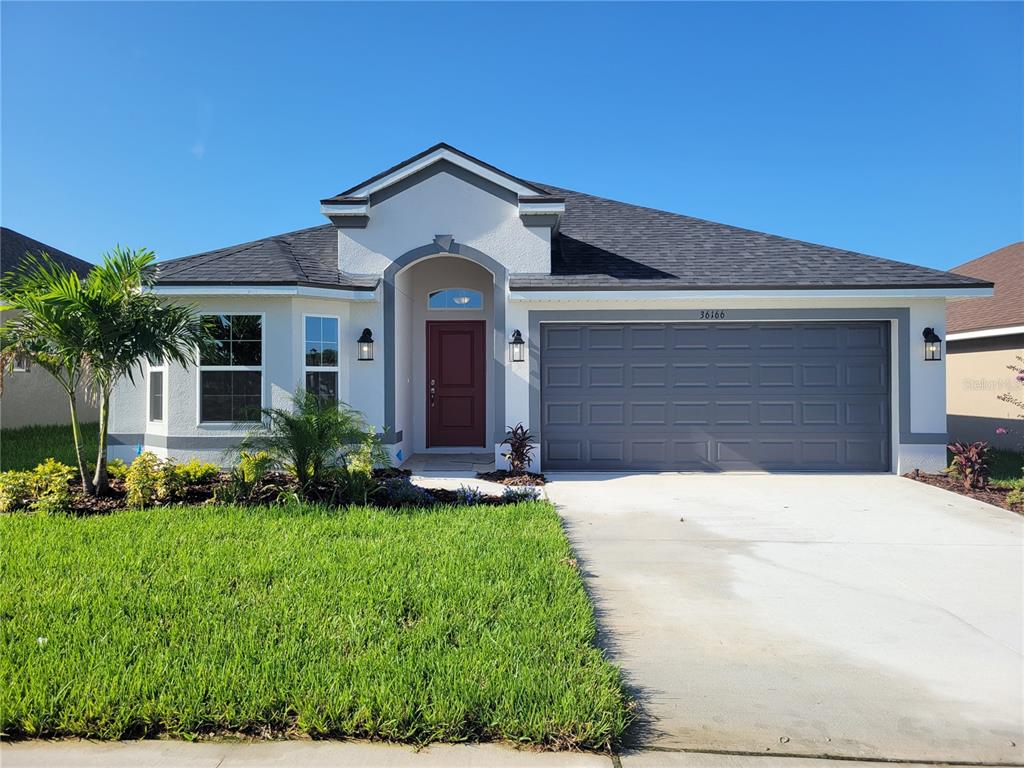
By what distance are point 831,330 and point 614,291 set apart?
403 centimetres

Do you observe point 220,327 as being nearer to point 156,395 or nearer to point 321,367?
point 321,367

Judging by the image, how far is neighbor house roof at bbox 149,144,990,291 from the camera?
32.9 ft

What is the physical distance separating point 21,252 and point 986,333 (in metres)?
26.5

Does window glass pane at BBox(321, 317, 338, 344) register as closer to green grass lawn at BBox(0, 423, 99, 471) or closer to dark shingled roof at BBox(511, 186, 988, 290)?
dark shingled roof at BBox(511, 186, 988, 290)

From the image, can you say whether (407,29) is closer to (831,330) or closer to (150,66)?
(150,66)

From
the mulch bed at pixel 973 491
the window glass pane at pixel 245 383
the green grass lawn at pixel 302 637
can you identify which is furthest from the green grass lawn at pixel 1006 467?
the window glass pane at pixel 245 383

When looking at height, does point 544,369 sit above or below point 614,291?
below

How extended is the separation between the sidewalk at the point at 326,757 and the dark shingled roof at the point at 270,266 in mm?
7706

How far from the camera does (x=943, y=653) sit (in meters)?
3.81

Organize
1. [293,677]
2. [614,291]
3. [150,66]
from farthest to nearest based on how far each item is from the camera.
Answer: [150,66], [614,291], [293,677]

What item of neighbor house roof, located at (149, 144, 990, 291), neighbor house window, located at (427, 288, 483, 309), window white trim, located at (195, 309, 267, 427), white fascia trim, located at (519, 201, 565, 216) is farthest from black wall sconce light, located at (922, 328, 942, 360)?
window white trim, located at (195, 309, 267, 427)

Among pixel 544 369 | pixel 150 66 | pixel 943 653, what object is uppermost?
pixel 150 66

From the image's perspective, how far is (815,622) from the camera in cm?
429

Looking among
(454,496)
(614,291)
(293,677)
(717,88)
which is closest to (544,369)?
(614,291)
